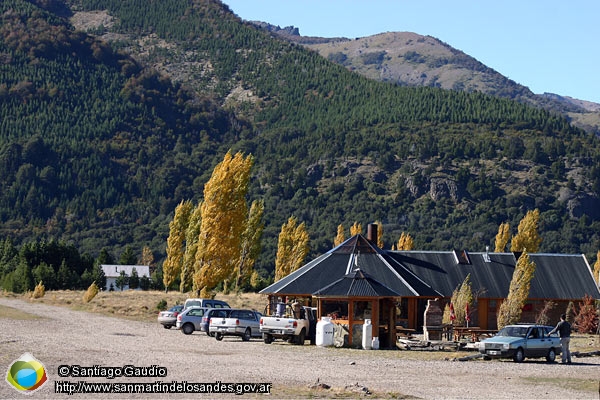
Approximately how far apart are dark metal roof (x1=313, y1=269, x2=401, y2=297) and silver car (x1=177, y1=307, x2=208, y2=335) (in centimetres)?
716

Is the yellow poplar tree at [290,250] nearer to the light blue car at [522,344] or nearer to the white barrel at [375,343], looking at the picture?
the white barrel at [375,343]

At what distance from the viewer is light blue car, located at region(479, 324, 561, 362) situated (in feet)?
111

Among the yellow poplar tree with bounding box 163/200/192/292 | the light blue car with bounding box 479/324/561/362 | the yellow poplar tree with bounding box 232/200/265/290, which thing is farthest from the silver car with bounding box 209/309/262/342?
the yellow poplar tree with bounding box 232/200/265/290

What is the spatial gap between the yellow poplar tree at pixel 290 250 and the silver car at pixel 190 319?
167 ft

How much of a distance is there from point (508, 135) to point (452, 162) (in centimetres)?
1514

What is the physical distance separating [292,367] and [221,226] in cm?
3597

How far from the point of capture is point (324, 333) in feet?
127

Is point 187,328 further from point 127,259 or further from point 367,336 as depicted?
point 127,259

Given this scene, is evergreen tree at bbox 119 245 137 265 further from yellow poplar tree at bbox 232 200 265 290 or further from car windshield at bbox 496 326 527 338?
car windshield at bbox 496 326 527 338

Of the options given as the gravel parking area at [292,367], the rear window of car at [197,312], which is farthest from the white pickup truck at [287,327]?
the rear window of car at [197,312]

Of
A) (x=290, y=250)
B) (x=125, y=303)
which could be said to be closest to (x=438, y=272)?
(x=125, y=303)

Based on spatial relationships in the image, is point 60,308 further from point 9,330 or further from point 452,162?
point 452,162

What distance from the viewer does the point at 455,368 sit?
30.2 m

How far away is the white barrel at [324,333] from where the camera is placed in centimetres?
3859
